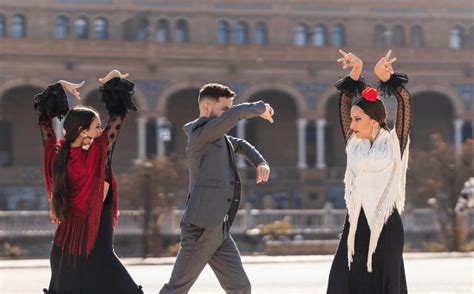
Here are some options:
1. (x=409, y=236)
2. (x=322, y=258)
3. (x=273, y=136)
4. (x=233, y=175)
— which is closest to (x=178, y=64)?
(x=273, y=136)

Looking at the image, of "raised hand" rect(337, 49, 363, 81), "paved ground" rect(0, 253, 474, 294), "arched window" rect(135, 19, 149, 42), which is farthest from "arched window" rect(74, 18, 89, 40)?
"raised hand" rect(337, 49, 363, 81)

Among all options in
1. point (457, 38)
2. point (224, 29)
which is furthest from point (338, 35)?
point (457, 38)

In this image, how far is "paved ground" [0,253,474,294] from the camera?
12.1 metres

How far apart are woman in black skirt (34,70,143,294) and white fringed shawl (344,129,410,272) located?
133 cm

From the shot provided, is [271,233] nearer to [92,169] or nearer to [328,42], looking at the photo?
[328,42]

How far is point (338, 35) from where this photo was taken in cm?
4566

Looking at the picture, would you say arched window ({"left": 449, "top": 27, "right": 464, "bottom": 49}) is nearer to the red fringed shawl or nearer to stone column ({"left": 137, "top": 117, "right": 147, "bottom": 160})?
stone column ({"left": 137, "top": 117, "right": 147, "bottom": 160})

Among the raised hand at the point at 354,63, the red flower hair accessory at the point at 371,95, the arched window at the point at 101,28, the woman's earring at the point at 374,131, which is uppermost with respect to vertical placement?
the arched window at the point at 101,28

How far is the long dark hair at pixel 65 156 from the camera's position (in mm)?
6160

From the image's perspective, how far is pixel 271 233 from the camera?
2903 cm

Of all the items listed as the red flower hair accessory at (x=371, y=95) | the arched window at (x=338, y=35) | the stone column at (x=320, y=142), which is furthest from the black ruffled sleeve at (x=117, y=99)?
the arched window at (x=338, y=35)

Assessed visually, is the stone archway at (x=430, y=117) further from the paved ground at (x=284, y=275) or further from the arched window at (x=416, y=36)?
the paved ground at (x=284, y=275)

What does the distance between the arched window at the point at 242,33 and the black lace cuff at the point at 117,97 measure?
126 feet

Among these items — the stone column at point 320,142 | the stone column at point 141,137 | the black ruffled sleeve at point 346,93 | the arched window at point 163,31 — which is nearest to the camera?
the black ruffled sleeve at point 346,93
